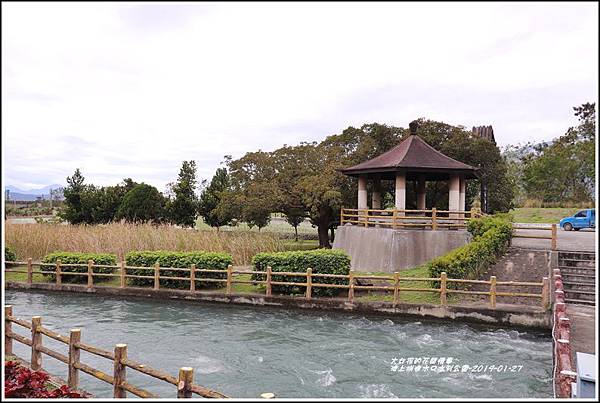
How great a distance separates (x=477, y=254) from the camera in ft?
39.5

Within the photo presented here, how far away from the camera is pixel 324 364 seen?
300 inches

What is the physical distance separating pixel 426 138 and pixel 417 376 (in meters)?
16.5

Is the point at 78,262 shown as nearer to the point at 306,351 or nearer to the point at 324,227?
the point at 306,351

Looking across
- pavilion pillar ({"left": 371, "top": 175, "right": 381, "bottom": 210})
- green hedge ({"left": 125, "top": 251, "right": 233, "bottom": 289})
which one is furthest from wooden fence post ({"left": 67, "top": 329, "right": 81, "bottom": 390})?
pavilion pillar ({"left": 371, "top": 175, "right": 381, "bottom": 210})

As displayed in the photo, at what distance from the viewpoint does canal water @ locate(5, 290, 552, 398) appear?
6711 millimetres

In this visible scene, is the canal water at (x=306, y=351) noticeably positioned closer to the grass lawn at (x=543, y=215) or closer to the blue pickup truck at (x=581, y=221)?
the blue pickup truck at (x=581, y=221)

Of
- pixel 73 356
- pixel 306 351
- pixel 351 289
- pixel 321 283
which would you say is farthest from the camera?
pixel 321 283

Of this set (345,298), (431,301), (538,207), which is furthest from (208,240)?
(538,207)

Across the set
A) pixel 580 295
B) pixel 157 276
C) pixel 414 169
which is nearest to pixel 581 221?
pixel 414 169

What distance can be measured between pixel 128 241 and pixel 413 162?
35.7ft

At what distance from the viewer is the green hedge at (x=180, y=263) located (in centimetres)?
1281

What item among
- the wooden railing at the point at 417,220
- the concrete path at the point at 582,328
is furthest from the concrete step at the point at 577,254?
the wooden railing at the point at 417,220

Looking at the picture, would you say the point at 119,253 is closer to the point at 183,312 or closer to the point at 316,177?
the point at 183,312

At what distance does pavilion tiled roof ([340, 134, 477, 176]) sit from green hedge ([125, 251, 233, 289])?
6.45 m
